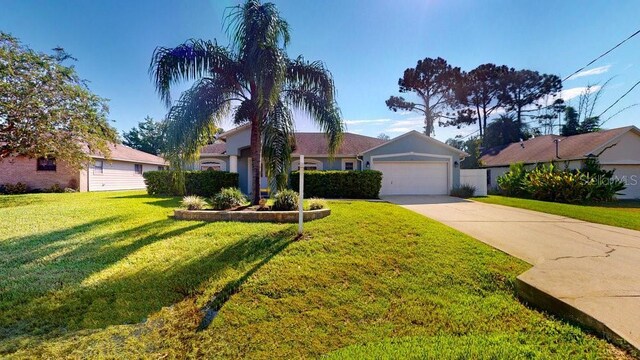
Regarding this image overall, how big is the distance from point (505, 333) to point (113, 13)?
13752mm

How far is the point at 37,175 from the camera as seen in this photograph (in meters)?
18.2

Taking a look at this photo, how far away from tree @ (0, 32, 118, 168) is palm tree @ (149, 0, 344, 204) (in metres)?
9.65

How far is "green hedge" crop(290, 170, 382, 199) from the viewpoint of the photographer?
45.3 feet

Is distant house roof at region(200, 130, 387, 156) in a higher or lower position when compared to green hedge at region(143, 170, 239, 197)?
higher

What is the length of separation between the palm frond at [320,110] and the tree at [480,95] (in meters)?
26.4

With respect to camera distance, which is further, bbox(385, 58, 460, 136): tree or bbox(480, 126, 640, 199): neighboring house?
bbox(385, 58, 460, 136): tree

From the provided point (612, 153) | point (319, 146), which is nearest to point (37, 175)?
point (319, 146)

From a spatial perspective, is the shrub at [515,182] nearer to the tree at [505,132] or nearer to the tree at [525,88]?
the tree at [505,132]

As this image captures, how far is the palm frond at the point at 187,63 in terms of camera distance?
7.28m

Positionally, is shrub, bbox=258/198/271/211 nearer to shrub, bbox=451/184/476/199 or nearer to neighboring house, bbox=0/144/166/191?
shrub, bbox=451/184/476/199

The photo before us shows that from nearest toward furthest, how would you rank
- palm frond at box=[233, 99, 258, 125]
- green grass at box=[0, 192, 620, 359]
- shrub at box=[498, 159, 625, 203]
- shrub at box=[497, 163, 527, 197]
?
green grass at box=[0, 192, 620, 359] < palm frond at box=[233, 99, 258, 125] < shrub at box=[498, 159, 625, 203] < shrub at box=[497, 163, 527, 197]

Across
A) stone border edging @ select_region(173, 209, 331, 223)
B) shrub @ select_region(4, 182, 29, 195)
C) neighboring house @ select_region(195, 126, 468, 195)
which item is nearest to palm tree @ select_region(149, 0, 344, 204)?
stone border edging @ select_region(173, 209, 331, 223)

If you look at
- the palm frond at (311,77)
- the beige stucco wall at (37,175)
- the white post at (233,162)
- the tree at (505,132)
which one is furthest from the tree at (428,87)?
the beige stucco wall at (37,175)

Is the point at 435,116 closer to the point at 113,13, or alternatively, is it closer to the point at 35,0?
the point at 113,13
